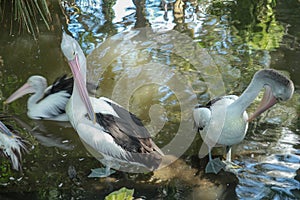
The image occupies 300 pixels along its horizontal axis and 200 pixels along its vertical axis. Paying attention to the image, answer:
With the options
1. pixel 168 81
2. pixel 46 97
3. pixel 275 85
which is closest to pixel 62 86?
pixel 46 97

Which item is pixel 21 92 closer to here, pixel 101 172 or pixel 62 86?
pixel 62 86

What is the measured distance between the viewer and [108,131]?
3.74 m

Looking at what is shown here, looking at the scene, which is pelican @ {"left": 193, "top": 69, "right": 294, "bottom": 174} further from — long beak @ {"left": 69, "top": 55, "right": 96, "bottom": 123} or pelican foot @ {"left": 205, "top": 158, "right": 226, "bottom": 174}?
long beak @ {"left": 69, "top": 55, "right": 96, "bottom": 123}

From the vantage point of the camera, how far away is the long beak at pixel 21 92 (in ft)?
15.8

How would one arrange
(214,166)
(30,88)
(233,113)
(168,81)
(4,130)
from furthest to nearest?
1. (168,81)
2. (30,88)
3. (214,166)
4. (233,113)
5. (4,130)

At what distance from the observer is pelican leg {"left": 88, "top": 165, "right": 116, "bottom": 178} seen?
3.88 metres

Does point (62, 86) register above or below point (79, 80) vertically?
below

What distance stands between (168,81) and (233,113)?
1.61m

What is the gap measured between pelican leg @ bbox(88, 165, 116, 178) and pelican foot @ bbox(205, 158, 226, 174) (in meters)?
0.87

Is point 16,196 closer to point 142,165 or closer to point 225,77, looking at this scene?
point 142,165

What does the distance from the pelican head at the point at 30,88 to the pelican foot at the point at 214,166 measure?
6.89 ft

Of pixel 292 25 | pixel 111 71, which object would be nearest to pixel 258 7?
pixel 292 25

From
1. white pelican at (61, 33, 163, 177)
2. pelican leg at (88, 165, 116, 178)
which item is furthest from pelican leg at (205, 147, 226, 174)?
pelican leg at (88, 165, 116, 178)

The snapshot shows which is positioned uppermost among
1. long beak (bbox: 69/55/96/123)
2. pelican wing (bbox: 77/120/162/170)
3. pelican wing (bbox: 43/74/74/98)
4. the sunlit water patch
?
long beak (bbox: 69/55/96/123)
